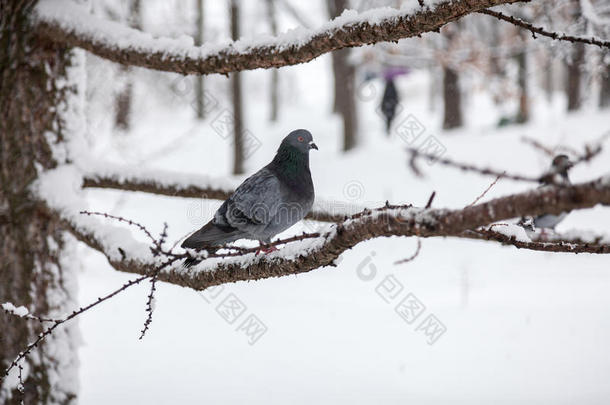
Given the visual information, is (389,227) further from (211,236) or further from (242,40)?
(242,40)

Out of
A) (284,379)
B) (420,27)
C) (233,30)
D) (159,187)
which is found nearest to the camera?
(420,27)

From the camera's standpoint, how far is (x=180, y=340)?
5.54 meters

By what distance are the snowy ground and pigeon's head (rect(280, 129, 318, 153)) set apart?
4.04 ft

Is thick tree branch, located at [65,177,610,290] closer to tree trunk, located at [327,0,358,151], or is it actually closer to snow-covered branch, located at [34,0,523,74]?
snow-covered branch, located at [34,0,523,74]

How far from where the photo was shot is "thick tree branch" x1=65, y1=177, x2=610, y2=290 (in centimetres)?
124

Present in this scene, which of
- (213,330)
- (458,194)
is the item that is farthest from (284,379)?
(458,194)

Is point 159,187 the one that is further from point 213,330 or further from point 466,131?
point 466,131

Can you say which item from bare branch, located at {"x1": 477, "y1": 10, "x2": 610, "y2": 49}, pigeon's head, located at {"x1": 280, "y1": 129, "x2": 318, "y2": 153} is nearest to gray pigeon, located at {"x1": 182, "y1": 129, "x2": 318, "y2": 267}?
pigeon's head, located at {"x1": 280, "y1": 129, "x2": 318, "y2": 153}

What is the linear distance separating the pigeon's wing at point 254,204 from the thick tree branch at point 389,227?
0.94ft

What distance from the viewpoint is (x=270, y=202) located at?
8.15ft

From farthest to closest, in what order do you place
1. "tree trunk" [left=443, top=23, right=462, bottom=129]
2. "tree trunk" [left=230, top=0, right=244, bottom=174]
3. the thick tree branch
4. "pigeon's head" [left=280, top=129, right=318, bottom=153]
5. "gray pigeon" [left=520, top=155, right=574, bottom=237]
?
1. "tree trunk" [left=443, top=23, right=462, bottom=129]
2. "tree trunk" [left=230, top=0, right=244, bottom=174]
3. "pigeon's head" [left=280, top=129, right=318, bottom=153]
4. the thick tree branch
5. "gray pigeon" [left=520, top=155, right=574, bottom=237]

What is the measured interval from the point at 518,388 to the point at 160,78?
1235 centimetres

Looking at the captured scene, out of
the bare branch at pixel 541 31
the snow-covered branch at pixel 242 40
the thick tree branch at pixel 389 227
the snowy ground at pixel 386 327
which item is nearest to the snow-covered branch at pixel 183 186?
the snowy ground at pixel 386 327

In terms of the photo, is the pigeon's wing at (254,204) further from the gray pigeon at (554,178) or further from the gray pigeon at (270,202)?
the gray pigeon at (554,178)
